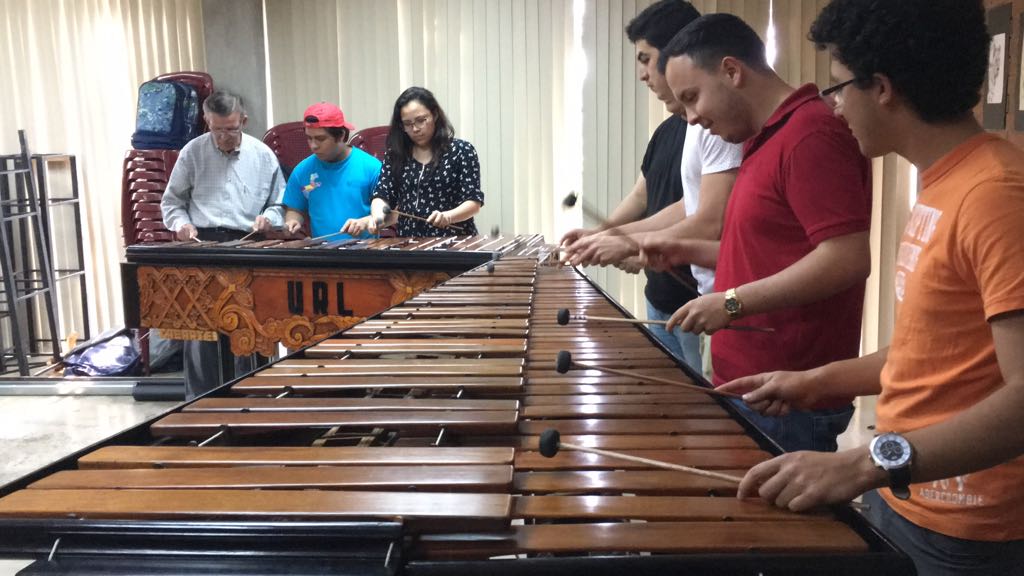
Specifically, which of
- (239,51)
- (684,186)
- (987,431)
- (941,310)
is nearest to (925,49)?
(941,310)

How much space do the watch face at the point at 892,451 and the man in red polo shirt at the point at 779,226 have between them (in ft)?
1.96

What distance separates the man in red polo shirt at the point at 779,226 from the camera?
154 cm

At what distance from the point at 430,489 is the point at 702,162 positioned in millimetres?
1527

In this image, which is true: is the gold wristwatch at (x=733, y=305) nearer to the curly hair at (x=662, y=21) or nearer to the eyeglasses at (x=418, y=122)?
the curly hair at (x=662, y=21)

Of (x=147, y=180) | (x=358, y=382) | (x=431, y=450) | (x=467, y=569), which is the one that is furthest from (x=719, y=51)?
(x=147, y=180)

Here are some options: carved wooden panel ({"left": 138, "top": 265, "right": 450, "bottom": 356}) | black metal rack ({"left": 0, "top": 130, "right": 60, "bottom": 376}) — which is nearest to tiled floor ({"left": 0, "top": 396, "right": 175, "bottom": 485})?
carved wooden panel ({"left": 138, "top": 265, "right": 450, "bottom": 356})

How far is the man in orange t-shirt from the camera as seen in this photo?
0.95m

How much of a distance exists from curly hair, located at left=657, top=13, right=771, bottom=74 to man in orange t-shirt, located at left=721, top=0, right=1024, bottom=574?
0.61 metres

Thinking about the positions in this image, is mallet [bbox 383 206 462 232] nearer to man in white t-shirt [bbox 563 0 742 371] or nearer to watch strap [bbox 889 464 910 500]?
man in white t-shirt [bbox 563 0 742 371]

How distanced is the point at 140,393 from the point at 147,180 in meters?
1.23

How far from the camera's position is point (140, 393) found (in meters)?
4.93

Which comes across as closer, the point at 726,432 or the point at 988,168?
the point at 988,168

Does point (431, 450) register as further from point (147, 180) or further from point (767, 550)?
point (147, 180)

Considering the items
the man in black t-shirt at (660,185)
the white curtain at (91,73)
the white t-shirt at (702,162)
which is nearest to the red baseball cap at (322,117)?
the man in black t-shirt at (660,185)
